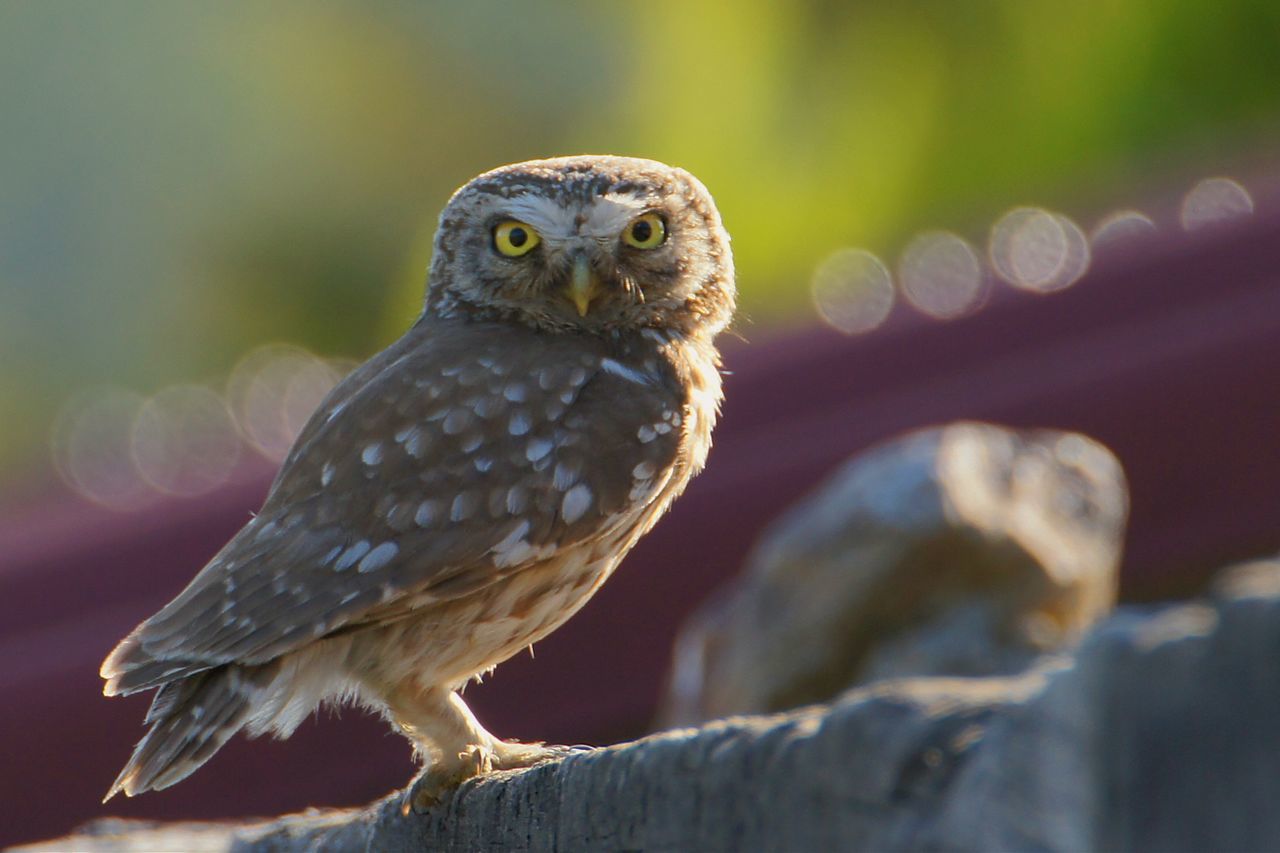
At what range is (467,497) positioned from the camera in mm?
3283

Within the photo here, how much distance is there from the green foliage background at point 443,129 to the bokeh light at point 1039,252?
1.75 metres

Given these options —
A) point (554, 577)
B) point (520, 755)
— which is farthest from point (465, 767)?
point (554, 577)

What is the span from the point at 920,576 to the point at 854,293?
103 inches

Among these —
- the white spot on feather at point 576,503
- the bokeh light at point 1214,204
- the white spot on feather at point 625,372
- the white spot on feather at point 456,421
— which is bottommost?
the white spot on feather at point 576,503

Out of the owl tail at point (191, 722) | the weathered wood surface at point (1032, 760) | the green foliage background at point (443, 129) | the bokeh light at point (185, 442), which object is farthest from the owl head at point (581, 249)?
the green foliage background at point (443, 129)

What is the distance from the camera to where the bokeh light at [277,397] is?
24.0 ft

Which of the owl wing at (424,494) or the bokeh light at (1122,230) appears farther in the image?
the bokeh light at (1122,230)

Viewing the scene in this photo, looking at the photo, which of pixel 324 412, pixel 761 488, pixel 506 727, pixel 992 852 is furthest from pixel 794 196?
pixel 992 852

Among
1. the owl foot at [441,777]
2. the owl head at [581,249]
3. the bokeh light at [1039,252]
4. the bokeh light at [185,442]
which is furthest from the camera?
the bokeh light at [185,442]

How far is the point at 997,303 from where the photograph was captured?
21.7ft

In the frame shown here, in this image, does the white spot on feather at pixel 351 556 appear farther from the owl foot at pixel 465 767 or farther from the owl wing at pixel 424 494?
the owl foot at pixel 465 767

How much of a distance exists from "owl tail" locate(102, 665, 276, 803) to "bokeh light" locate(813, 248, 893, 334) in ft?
13.2

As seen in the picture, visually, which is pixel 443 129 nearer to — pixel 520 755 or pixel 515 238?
pixel 515 238

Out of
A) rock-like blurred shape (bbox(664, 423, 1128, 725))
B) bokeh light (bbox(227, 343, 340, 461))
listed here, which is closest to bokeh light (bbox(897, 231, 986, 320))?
rock-like blurred shape (bbox(664, 423, 1128, 725))
